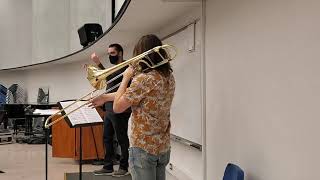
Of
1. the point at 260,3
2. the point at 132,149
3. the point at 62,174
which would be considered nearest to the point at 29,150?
the point at 62,174

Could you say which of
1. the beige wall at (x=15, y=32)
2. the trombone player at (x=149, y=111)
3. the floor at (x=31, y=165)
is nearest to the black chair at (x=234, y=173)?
the trombone player at (x=149, y=111)

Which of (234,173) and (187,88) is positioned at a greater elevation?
(187,88)

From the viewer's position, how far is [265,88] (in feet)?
7.54

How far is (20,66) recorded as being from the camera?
472 inches

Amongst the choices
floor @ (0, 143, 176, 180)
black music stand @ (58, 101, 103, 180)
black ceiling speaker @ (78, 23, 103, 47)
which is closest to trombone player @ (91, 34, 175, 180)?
black music stand @ (58, 101, 103, 180)

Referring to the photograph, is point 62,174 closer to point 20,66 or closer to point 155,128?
point 155,128

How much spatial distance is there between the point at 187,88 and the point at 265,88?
179 cm

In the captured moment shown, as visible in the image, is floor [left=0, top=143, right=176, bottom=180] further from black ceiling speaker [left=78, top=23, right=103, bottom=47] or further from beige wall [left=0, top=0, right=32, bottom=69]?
beige wall [left=0, top=0, right=32, bottom=69]

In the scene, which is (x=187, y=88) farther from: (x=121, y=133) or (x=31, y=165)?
(x=31, y=165)

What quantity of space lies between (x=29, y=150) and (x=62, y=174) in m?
2.65

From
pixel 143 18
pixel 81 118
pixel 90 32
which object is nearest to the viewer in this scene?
pixel 81 118

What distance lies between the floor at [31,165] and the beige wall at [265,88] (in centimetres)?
192

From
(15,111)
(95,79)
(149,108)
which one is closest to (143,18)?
(95,79)

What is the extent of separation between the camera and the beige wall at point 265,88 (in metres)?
A: 1.88
